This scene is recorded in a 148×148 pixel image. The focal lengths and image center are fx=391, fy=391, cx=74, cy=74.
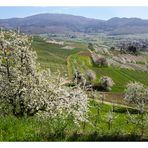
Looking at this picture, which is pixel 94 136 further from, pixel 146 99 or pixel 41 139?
pixel 146 99

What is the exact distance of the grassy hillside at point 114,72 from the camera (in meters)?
108

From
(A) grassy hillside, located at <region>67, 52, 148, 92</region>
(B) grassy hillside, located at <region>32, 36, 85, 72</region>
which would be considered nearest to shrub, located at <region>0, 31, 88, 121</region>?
(B) grassy hillside, located at <region>32, 36, 85, 72</region>

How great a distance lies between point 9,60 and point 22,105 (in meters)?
2.87

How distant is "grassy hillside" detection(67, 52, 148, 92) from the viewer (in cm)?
10830

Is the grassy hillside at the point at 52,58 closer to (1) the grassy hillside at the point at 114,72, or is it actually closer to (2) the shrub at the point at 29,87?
(1) the grassy hillside at the point at 114,72

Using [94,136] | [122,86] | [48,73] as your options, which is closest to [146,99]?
[122,86]

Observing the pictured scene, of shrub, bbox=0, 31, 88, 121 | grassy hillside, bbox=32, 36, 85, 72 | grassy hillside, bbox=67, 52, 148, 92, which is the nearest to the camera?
shrub, bbox=0, 31, 88, 121

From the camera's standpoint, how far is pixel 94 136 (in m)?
8.50

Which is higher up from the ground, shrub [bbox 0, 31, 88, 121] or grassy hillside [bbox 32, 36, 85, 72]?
shrub [bbox 0, 31, 88, 121]

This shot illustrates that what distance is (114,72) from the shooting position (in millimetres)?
125938

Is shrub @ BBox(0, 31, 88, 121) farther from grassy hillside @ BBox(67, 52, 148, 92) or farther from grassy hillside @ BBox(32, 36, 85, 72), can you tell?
grassy hillside @ BBox(67, 52, 148, 92)

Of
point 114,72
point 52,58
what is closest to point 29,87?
point 114,72

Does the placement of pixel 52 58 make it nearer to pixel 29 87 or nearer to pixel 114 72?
pixel 114 72

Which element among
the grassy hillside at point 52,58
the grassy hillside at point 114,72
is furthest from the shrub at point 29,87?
the grassy hillside at point 114,72
